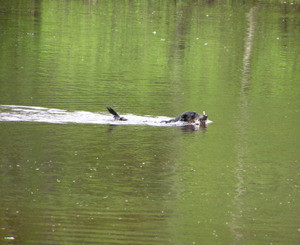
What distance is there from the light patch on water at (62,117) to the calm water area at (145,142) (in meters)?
0.02

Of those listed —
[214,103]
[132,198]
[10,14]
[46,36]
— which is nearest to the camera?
[132,198]

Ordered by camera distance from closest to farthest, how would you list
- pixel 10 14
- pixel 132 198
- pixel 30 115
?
pixel 132 198, pixel 30 115, pixel 10 14

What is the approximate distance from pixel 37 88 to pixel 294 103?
252 inches

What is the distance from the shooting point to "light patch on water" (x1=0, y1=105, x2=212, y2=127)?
50.1 feet

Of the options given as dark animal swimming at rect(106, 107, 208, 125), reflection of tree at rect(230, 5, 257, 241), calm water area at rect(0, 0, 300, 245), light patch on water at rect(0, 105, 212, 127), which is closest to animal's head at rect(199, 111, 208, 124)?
dark animal swimming at rect(106, 107, 208, 125)

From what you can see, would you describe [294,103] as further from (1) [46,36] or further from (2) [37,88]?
(1) [46,36]

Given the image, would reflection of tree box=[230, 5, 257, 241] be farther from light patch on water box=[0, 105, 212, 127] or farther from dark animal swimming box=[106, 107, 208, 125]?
light patch on water box=[0, 105, 212, 127]

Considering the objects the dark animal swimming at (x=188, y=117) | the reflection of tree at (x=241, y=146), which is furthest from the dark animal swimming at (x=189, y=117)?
the reflection of tree at (x=241, y=146)

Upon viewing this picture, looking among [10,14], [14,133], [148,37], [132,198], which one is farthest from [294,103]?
[10,14]

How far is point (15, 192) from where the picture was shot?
10.2 metres

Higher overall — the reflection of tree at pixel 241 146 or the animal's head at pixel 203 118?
the animal's head at pixel 203 118

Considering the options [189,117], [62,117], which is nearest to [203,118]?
[189,117]

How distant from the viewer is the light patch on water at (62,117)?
15.3 m

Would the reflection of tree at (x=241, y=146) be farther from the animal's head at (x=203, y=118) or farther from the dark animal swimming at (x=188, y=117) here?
the dark animal swimming at (x=188, y=117)
